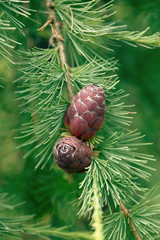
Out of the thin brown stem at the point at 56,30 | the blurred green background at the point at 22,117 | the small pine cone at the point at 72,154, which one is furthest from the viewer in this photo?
the blurred green background at the point at 22,117

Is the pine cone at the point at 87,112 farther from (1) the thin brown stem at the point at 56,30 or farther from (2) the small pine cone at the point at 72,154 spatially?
(1) the thin brown stem at the point at 56,30

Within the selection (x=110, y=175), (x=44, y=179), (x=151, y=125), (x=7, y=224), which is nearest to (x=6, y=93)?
(x=44, y=179)

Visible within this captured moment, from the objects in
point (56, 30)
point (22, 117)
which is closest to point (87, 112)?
point (56, 30)

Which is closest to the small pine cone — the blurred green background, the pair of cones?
the pair of cones

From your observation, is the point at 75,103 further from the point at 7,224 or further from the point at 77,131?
the point at 7,224

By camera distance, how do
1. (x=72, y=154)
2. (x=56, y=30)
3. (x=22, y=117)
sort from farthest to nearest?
1. (x=22, y=117)
2. (x=56, y=30)
3. (x=72, y=154)

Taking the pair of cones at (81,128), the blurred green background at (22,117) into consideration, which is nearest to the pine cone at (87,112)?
the pair of cones at (81,128)

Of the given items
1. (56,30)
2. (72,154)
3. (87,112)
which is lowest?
(72,154)

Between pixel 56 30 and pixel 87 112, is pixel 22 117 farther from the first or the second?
pixel 87 112
